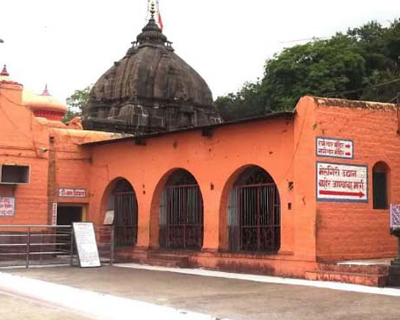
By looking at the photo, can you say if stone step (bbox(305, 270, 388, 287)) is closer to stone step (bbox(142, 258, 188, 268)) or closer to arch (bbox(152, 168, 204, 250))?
stone step (bbox(142, 258, 188, 268))

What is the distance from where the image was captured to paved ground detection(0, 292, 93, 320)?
875 centimetres

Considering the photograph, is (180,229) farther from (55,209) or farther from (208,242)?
(55,209)

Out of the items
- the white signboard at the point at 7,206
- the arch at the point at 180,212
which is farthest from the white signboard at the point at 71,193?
the arch at the point at 180,212

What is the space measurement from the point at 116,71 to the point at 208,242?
54.1 feet

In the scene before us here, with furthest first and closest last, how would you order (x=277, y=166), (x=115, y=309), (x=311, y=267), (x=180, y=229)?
(x=180, y=229) → (x=277, y=166) → (x=311, y=267) → (x=115, y=309)

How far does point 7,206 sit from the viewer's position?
60.2 ft

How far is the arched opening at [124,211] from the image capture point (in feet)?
63.5

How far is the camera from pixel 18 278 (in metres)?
13.3

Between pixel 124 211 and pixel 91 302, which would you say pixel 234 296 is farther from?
pixel 124 211

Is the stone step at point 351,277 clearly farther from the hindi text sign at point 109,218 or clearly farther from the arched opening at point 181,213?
the hindi text sign at point 109,218

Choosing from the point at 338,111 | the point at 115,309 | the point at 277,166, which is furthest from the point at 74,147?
the point at 115,309

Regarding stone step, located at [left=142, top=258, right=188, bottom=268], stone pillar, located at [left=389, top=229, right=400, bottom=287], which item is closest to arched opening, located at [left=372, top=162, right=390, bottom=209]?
stone pillar, located at [left=389, top=229, right=400, bottom=287]

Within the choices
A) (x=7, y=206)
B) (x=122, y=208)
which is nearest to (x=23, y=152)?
(x=7, y=206)

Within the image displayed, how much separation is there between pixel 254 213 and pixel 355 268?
362 cm
